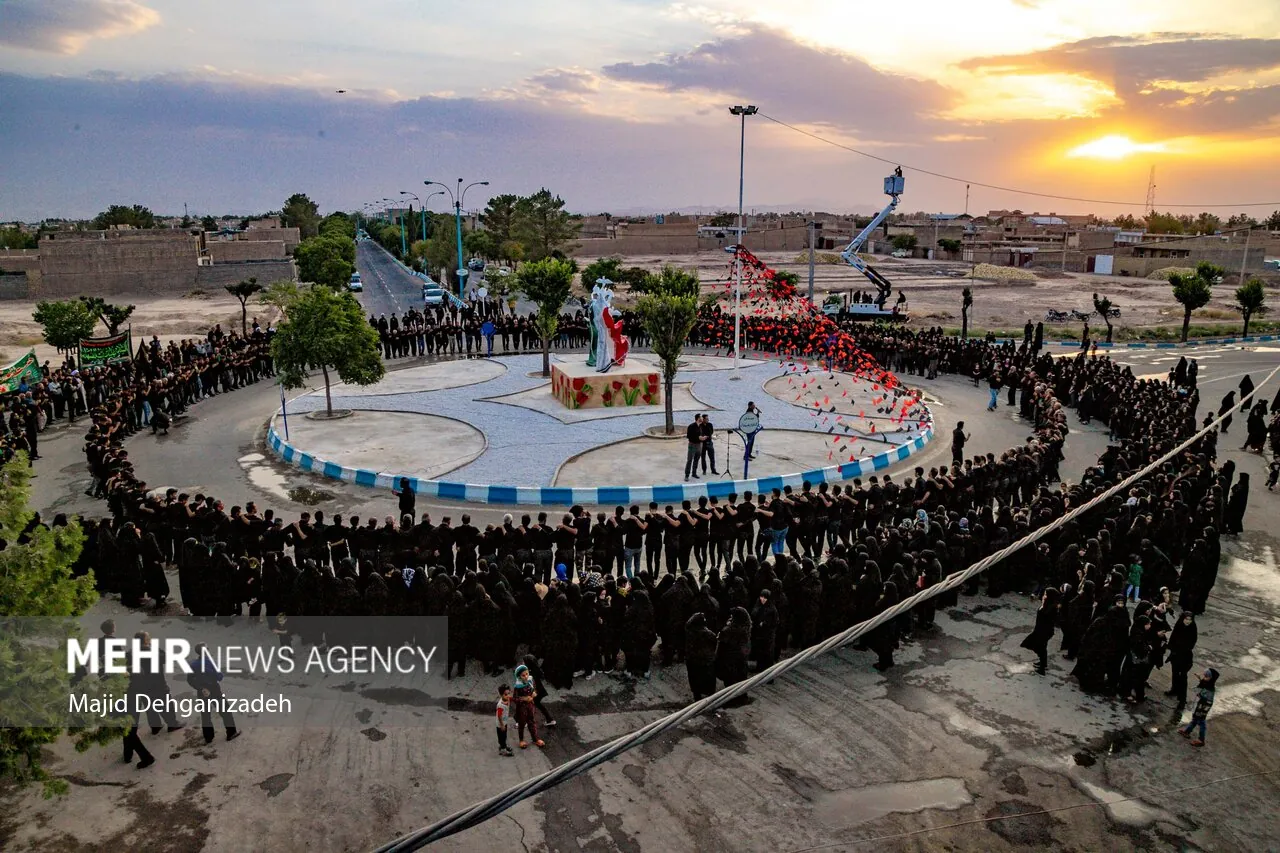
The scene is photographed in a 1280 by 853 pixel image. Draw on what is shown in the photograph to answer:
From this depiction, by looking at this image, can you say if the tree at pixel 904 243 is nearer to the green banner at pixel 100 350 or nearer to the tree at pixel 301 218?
the tree at pixel 301 218

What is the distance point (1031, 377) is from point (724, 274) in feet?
189

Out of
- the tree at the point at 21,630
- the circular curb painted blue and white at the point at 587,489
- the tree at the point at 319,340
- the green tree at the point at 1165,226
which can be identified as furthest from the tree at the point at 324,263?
the green tree at the point at 1165,226

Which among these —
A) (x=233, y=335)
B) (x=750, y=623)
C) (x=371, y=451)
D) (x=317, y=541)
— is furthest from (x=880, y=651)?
(x=233, y=335)

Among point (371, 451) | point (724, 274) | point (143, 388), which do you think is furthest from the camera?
point (724, 274)

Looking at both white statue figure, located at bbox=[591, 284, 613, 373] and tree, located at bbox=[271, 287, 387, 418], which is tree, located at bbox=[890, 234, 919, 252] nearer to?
white statue figure, located at bbox=[591, 284, 613, 373]

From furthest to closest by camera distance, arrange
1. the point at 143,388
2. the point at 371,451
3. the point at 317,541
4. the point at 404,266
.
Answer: the point at 404,266 → the point at 143,388 → the point at 371,451 → the point at 317,541

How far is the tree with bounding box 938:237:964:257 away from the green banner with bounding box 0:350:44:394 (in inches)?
3654

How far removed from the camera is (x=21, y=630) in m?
6.47

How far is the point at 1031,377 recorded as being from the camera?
2400 centimetres

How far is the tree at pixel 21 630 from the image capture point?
6.24 metres

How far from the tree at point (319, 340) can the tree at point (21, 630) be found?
1532cm

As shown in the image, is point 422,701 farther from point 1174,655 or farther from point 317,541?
point 1174,655

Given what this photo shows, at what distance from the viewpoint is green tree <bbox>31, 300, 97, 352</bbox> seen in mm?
30906

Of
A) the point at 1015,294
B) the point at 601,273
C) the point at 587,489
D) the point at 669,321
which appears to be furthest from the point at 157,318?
the point at 1015,294
